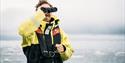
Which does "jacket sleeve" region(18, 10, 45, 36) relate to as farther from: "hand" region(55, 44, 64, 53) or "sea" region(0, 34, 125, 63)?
"sea" region(0, 34, 125, 63)

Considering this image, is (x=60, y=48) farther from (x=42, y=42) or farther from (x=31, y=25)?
(x=31, y=25)

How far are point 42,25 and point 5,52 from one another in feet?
8.34

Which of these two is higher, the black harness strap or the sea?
the black harness strap

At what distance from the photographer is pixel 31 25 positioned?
3137 mm

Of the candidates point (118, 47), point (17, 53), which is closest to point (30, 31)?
point (17, 53)

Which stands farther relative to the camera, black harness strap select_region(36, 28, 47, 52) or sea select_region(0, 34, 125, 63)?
sea select_region(0, 34, 125, 63)

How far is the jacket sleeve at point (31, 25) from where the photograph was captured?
122 inches

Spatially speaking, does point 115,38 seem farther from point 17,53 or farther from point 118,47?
point 17,53

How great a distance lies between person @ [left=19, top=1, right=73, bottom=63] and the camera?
10.3 ft

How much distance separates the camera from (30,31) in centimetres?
311

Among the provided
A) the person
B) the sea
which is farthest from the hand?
the sea

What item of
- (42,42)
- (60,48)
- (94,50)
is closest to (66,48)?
(60,48)

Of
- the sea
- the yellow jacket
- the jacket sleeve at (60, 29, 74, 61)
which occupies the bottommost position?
the sea

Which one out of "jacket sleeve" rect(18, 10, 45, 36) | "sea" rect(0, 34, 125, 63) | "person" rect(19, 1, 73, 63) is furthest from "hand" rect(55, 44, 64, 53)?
"sea" rect(0, 34, 125, 63)
